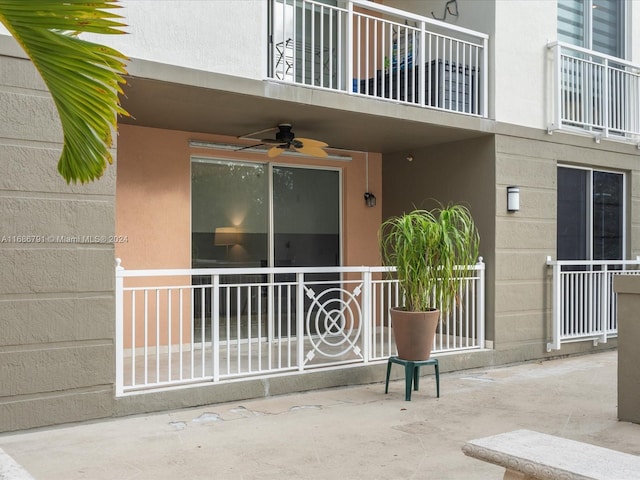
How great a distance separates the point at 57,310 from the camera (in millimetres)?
4426

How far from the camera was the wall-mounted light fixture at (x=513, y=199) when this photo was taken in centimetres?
707

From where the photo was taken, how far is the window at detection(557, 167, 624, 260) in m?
7.87

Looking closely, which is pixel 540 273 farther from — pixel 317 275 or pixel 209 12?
pixel 209 12

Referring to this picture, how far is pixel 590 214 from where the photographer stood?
8.12 meters

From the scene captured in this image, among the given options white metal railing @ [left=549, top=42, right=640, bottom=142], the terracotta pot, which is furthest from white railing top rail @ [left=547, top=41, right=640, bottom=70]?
the terracotta pot

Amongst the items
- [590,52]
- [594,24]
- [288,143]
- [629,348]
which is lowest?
[629,348]

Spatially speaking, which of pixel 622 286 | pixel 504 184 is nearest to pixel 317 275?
pixel 504 184

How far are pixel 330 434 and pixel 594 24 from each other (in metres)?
6.98

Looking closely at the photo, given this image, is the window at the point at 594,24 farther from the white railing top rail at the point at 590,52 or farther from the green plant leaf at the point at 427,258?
the green plant leaf at the point at 427,258

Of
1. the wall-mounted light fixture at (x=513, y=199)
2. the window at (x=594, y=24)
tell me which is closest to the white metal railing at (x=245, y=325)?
the wall-mounted light fixture at (x=513, y=199)

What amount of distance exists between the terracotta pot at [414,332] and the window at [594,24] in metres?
4.74

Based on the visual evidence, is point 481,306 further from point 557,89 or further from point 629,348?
point 557,89

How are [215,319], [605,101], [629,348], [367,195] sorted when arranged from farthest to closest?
[367,195] → [605,101] → [215,319] → [629,348]

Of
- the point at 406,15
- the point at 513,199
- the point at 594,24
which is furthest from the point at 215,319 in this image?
the point at 594,24
